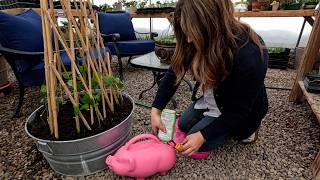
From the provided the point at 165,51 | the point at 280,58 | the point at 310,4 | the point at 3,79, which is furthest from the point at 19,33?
the point at 310,4

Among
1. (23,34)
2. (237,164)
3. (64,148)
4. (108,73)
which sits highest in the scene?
(23,34)

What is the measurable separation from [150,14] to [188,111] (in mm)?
2494

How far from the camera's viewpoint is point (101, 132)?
1.07 m

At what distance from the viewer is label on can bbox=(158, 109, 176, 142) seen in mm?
997

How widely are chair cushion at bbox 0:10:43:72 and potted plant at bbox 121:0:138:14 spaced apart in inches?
78.4

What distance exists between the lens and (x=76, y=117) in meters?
1.04

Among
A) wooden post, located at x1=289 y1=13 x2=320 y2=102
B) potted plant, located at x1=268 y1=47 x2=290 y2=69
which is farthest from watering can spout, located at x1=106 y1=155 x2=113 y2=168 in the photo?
potted plant, located at x1=268 y1=47 x2=290 y2=69

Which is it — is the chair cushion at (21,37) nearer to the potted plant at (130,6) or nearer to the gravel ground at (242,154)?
the gravel ground at (242,154)

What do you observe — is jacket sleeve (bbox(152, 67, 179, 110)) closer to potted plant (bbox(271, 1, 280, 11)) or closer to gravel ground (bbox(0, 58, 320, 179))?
gravel ground (bbox(0, 58, 320, 179))

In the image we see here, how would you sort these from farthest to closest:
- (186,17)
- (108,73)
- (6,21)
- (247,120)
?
(6,21) → (108,73) → (247,120) → (186,17)

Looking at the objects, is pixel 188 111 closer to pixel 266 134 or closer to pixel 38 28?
pixel 266 134

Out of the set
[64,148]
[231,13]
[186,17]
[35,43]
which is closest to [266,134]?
[231,13]

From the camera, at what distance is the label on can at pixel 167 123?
100cm

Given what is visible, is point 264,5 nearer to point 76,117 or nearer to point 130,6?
point 130,6
